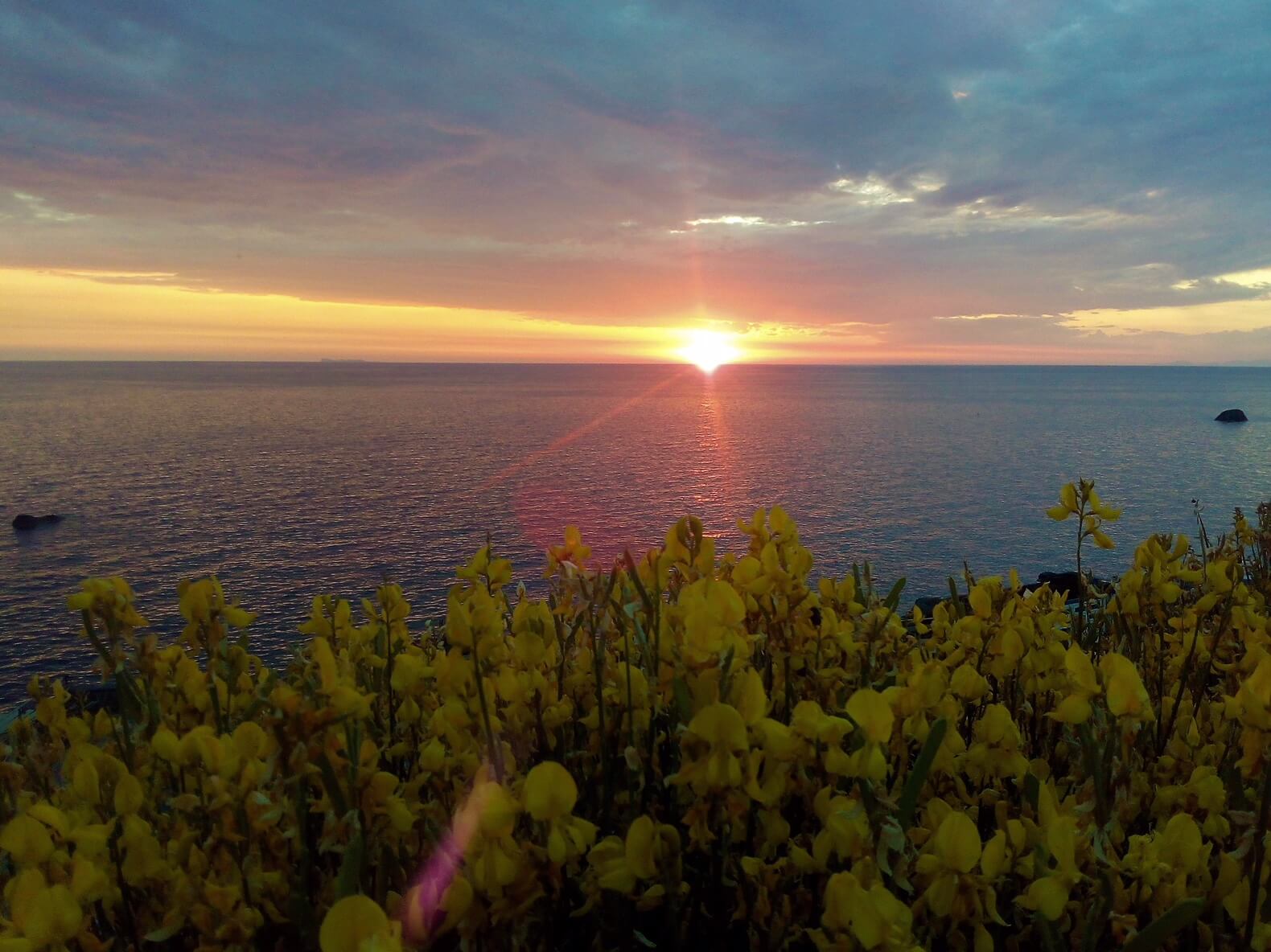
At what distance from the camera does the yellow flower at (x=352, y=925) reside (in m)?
1.20

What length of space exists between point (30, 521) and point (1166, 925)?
167ft

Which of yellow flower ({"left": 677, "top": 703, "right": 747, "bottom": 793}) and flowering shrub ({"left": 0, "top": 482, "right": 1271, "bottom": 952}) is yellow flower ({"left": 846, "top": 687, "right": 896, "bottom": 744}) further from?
yellow flower ({"left": 677, "top": 703, "right": 747, "bottom": 793})

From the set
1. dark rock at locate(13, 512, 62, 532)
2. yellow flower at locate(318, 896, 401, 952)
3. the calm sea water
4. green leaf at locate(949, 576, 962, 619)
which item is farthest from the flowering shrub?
dark rock at locate(13, 512, 62, 532)

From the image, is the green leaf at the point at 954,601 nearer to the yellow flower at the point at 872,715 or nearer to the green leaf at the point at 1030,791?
the green leaf at the point at 1030,791

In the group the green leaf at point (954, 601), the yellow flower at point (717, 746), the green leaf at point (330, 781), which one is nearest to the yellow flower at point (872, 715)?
the yellow flower at point (717, 746)

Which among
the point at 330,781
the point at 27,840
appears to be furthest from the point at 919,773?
the point at 27,840

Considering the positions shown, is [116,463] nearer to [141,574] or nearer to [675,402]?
[141,574]

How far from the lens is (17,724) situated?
8.00ft

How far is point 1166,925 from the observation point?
1.39 metres

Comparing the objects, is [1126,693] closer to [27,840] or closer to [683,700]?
[683,700]

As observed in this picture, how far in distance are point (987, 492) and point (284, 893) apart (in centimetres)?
5473

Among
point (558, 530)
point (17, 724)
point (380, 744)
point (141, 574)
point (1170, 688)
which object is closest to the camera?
point (17, 724)

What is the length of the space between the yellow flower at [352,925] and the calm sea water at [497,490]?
11.7 m

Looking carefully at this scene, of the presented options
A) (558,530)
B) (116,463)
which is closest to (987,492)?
(558,530)
